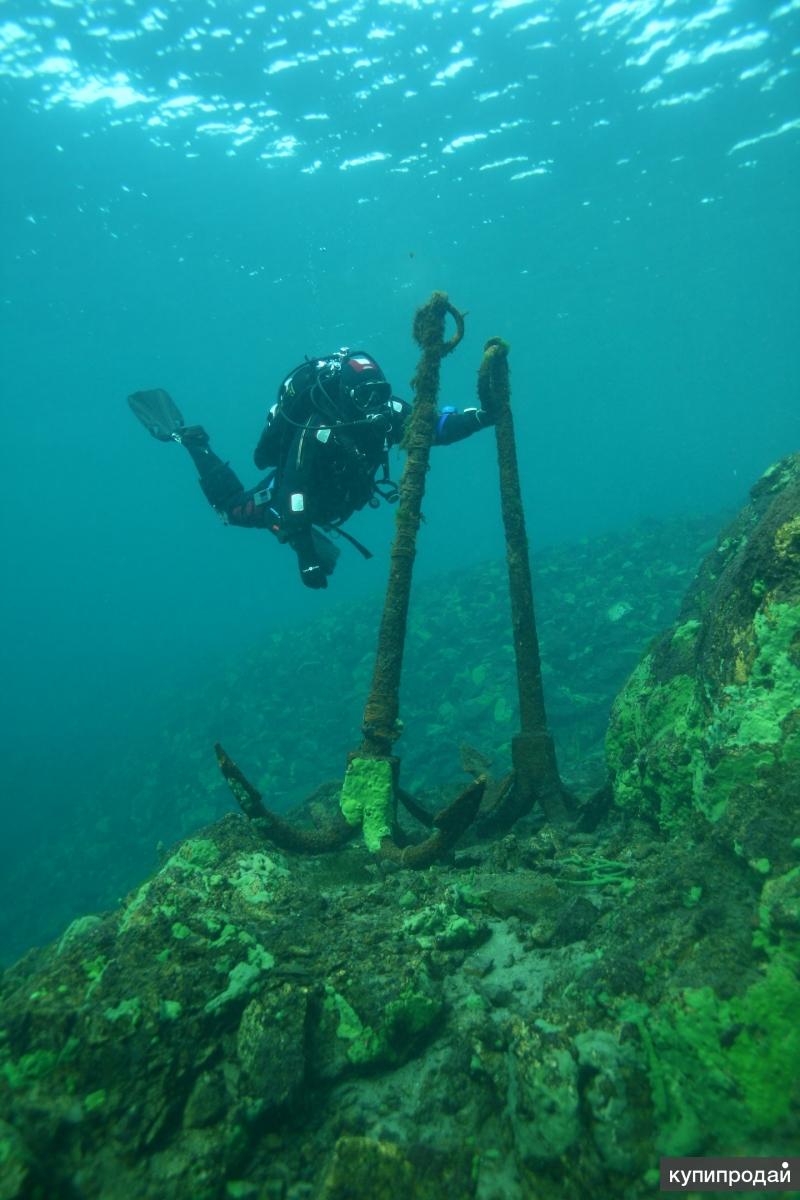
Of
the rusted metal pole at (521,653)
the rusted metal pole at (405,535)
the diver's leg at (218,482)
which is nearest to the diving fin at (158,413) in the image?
the diver's leg at (218,482)

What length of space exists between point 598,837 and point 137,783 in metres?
14.6

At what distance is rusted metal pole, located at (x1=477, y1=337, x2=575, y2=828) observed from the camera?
4.10 meters

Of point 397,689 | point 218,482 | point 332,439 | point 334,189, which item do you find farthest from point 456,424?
point 334,189

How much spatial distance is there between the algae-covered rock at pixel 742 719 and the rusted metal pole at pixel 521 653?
58 centimetres

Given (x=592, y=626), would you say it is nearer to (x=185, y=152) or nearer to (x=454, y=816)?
(x=454, y=816)

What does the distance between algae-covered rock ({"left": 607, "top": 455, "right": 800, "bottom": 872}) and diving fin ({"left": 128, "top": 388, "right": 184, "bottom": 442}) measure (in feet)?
25.7

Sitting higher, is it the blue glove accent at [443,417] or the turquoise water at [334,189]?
the turquoise water at [334,189]

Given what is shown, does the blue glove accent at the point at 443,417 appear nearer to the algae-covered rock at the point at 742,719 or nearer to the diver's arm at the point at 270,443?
the diver's arm at the point at 270,443

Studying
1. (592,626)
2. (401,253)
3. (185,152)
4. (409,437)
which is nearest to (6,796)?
(592,626)

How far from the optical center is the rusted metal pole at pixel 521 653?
13.5ft

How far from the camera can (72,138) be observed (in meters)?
23.2

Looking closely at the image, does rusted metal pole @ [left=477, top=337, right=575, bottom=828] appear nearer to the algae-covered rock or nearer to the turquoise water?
the algae-covered rock

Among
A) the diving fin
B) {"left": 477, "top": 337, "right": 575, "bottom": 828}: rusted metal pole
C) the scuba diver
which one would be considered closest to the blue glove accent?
the scuba diver

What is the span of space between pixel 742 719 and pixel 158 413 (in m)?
8.93
